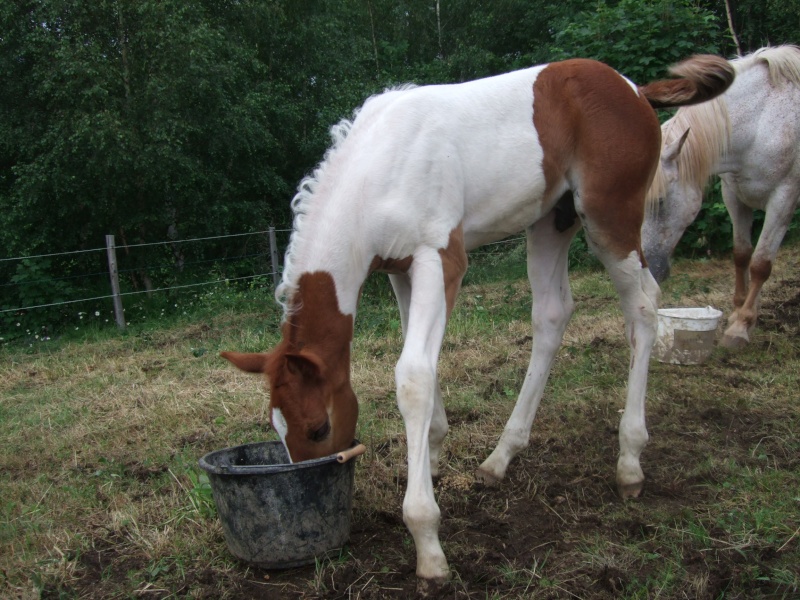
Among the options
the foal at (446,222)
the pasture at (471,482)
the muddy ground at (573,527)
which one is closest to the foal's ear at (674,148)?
the pasture at (471,482)

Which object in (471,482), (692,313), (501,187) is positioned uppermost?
(501,187)

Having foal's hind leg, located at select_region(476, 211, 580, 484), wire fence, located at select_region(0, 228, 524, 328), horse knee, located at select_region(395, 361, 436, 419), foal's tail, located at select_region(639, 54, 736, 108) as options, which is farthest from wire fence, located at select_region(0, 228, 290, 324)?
horse knee, located at select_region(395, 361, 436, 419)

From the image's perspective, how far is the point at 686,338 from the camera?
5.04 metres

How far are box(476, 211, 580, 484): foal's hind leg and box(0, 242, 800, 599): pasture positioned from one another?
258mm

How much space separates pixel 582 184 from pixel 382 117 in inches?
39.7

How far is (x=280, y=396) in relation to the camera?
2.64 m

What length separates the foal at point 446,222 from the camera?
266 cm

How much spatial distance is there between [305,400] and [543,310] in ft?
5.12

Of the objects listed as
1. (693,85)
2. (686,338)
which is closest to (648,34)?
(686,338)

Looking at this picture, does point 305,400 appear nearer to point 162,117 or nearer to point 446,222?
point 446,222

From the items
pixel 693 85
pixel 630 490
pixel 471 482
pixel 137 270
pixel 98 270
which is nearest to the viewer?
pixel 630 490

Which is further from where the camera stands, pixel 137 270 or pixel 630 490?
pixel 137 270

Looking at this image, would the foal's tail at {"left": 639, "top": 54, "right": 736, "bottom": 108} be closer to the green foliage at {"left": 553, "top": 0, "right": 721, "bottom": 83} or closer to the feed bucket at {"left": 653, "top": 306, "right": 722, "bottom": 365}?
the feed bucket at {"left": 653, "top": 306, "right": 722, "bottom": 365}

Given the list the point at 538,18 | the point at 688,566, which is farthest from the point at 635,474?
the point at 538,18
